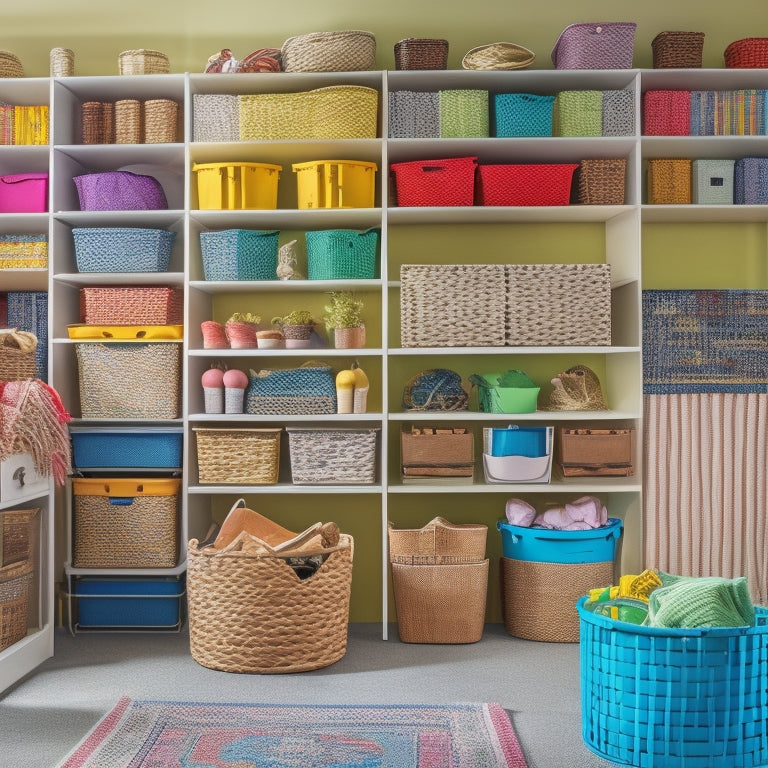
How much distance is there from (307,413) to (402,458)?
459mm

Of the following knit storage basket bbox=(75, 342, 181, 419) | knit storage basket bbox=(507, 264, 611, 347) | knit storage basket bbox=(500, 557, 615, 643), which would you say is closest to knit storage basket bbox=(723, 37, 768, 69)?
knit storage basket bbox=(507, 264, 611, 347)

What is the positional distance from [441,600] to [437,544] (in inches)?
9.2

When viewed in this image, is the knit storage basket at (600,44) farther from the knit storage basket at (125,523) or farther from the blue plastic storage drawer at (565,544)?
the knit storage basket at (125,523)

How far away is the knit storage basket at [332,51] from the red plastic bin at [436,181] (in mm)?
475

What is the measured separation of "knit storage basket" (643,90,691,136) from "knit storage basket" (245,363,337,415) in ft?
5.90

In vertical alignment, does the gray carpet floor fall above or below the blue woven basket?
below

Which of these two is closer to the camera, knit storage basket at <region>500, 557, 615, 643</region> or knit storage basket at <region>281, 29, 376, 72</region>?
knit storage basket at <region>500, 557, 615, 643</region>

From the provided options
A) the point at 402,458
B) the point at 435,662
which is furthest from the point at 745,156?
the point at 435,662

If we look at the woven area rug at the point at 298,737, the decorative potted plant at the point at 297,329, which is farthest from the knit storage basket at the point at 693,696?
the decorative potted plant at the point at 297,329

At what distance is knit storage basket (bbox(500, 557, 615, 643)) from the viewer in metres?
3.92

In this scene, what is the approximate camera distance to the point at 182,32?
14.5ft

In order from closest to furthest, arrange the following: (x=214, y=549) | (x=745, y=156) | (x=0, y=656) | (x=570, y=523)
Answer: (x=0, y=656), (x=214, y=549), (x=570, y=523), (x=745, y=156)

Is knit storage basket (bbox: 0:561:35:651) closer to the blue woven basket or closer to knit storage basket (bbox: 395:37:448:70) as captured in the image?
the blue woven basket

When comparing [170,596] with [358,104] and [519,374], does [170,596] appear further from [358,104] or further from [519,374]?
[358,104]
